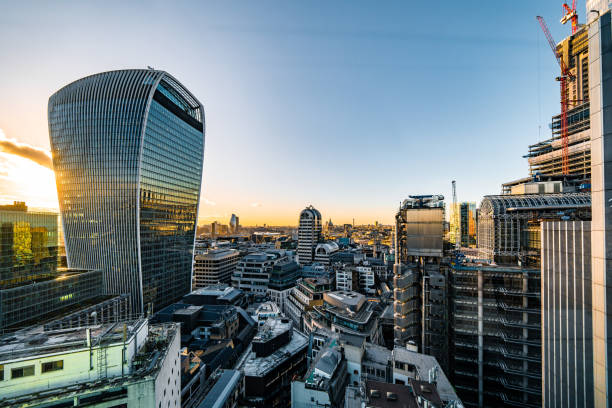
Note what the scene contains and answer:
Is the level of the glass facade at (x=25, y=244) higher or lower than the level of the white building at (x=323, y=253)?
higher

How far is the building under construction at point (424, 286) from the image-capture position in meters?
36.7

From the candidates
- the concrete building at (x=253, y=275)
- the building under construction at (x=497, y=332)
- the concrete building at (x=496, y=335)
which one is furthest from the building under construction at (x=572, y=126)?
the concrete building at (x=253, y=275)

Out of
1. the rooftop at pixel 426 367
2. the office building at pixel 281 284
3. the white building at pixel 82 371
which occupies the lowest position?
the office building at pixel 281 284

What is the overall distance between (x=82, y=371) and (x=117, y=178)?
67.3 meters

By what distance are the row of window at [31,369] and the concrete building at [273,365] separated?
89.1 ft

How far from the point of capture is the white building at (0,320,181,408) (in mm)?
17391

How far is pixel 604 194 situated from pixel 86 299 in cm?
8214

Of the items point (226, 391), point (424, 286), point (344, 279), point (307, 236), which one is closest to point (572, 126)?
point (344, 279)

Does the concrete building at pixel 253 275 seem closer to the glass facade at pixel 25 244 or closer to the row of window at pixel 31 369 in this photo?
the glass facade at pixel 25 244

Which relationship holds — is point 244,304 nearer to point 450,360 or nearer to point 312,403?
point 312,403

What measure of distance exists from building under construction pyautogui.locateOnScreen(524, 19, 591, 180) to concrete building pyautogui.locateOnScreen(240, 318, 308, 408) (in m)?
96.0

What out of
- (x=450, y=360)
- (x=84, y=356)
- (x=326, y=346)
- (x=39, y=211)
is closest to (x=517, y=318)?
(x=450, y=360)

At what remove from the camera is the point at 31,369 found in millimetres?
17828

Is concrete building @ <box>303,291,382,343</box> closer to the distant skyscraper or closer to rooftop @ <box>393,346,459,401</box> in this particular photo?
rooftop @ <box>393,346,459,401</box>
